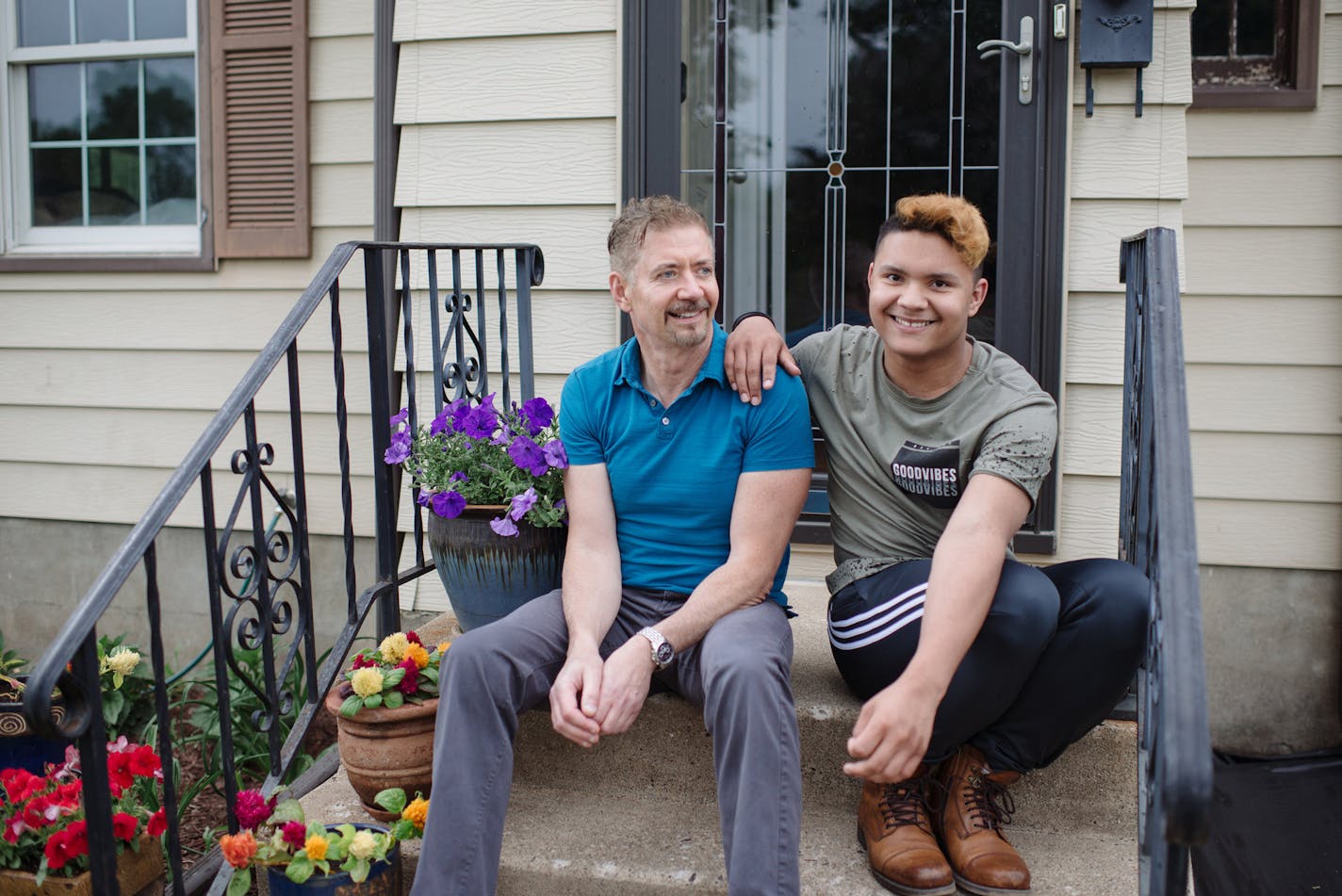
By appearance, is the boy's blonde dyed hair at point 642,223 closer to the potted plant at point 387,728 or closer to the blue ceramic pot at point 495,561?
the blue ceramic pot at point 495,561

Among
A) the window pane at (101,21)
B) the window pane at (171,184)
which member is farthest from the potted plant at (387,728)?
the window pane at (101,21)

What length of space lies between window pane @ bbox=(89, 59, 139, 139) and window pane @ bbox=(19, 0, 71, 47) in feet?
0.54

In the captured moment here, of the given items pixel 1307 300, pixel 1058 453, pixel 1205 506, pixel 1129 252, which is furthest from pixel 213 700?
pixel 1307 300

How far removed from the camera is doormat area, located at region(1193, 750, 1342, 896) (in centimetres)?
250

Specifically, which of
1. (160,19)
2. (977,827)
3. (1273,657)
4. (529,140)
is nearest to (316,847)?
(977,827)

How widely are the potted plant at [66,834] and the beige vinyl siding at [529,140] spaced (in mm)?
1498

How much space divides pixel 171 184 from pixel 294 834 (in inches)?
110

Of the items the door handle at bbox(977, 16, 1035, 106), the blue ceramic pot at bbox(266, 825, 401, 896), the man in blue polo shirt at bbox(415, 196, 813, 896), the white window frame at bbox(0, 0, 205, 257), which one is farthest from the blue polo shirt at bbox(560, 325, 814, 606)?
the white window frame at bbox(0, 0, 205, 257)

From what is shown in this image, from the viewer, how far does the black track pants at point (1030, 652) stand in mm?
1729

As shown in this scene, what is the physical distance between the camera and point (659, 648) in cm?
183

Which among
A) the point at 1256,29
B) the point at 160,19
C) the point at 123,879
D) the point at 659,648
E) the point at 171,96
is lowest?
the point at 123,879

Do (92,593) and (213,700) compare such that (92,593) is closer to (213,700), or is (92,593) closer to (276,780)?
(276,780)

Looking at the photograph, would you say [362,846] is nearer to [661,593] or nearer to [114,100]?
[661,593]

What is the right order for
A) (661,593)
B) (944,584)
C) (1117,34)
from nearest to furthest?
1. (944,584)
2. (661,593)
3. (1117,34)
